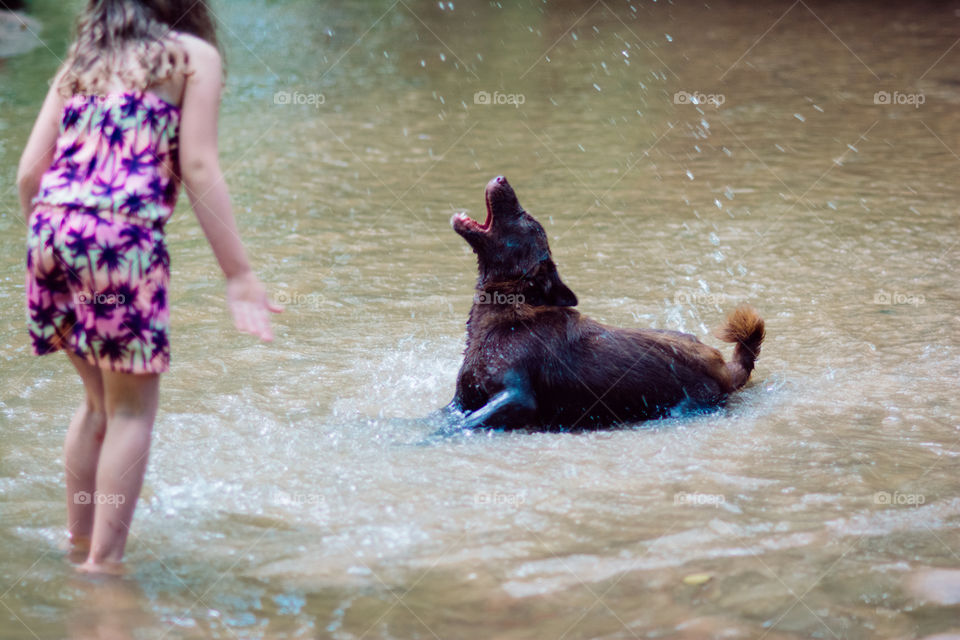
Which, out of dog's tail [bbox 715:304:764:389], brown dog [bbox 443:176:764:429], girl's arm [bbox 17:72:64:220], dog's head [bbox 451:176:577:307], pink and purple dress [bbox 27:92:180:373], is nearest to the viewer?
pink and purple dress [bbox 27:92:180:373]

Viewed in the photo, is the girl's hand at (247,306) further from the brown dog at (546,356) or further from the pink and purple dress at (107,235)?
the brown dog at (546,356)

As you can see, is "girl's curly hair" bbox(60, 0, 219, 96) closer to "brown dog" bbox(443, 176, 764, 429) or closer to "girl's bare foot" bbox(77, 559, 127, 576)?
"girl's bare foot" bbox(77, 559, 127, 576)

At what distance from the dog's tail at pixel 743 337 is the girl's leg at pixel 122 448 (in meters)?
2.85

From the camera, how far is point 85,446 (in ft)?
9.92

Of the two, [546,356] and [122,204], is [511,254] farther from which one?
[122,204]

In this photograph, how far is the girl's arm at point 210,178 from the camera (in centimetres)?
277

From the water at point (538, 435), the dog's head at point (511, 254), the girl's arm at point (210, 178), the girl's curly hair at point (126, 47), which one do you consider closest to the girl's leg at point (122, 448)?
the water at point (538, 435)

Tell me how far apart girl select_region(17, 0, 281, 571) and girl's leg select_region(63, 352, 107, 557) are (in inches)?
2.7

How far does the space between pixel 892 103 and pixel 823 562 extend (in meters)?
9.28

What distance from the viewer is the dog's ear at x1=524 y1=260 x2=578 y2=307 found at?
4.69 meters

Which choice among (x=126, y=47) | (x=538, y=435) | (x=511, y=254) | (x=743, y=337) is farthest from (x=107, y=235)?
(x=743, y=337)

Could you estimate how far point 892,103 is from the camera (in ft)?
36.8

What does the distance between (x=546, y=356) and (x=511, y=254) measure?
52 centimetres

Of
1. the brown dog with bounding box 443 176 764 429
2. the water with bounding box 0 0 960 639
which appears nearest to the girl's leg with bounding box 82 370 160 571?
the water with bounding box 0 0 960 639
